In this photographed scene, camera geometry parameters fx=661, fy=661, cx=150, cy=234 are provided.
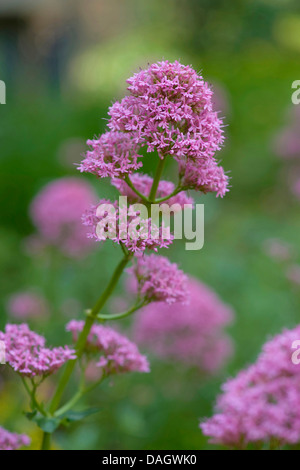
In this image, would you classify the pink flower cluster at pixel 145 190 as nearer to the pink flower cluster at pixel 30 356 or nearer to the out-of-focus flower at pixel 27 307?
the pink flower cluster at pixel 30 356

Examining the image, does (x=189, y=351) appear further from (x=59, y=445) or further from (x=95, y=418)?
(x=59, y=445)

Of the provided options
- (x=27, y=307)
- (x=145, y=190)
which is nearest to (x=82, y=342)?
(x=145, y=190)

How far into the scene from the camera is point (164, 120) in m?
1.08

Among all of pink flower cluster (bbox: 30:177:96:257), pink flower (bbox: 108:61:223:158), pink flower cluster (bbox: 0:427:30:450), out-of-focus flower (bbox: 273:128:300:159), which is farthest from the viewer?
out-of-focus flower (bbox: 273:128:300:159)

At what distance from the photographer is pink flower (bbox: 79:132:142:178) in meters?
1.12

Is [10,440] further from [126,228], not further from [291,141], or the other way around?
[291,141]

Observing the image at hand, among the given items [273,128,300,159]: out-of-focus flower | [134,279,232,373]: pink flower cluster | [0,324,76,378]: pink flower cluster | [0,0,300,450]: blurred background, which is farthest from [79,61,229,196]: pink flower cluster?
[273,128,300,159]: out-of-focus flower

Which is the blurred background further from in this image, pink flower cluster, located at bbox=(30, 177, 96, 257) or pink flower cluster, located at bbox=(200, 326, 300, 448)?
pink flower cluster, located at bbox=(200, 326, 300, 448)

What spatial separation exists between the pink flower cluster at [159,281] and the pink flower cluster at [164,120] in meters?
0.24

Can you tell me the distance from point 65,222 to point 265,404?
1.95m

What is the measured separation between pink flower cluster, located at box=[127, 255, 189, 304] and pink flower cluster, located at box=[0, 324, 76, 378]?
188 mm

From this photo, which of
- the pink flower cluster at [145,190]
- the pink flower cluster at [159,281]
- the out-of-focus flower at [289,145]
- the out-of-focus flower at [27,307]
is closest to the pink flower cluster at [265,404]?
the pink flower cluster at [159,281]

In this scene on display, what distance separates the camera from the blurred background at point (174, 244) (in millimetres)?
2570

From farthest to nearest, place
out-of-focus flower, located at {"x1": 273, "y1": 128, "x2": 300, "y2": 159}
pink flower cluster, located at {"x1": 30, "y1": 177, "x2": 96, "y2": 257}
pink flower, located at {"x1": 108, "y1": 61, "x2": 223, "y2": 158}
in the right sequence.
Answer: out-of-focus flower, located at {"x1": 273, "y1": 128, "x2": 300, "y2": 159} → pink flower cluster, located at {"x1": 30, "y1": 177, "x2": 96, "y2": 257} → pink flower, located at {"x1": 108, "y1": 61, "x2": 223, "y2": 158}
